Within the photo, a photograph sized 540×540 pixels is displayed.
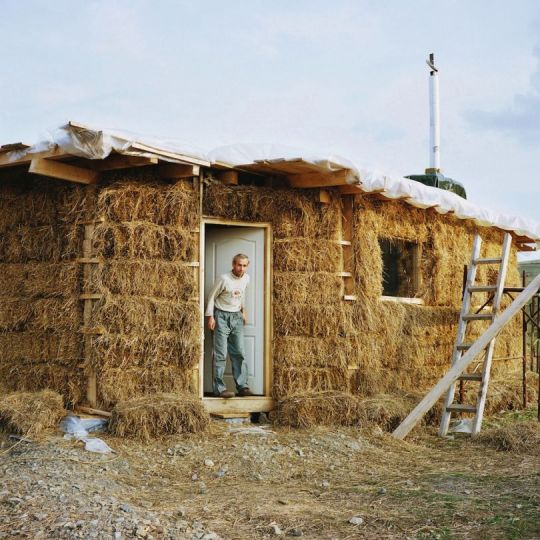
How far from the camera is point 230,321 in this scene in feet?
30.1

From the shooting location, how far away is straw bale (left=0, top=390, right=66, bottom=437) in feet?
24.9

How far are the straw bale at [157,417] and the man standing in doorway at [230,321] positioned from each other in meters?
0.94

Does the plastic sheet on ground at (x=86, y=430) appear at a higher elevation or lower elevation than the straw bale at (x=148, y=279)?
lower

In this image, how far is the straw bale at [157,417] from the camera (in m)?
7.77

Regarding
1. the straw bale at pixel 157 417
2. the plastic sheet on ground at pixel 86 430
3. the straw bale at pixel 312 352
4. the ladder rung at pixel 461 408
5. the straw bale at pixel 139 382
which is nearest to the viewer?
the plastic sheet on ground at pixel 86 430

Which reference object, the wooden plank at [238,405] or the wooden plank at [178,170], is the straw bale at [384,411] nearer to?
the wooden plank at [238,405]

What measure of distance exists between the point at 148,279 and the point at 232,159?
1.65 metres

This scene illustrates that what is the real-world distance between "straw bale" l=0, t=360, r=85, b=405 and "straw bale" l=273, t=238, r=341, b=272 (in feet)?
8.87

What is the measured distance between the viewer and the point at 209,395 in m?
9.37

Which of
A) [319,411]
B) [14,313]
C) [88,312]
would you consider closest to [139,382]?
[88,312]

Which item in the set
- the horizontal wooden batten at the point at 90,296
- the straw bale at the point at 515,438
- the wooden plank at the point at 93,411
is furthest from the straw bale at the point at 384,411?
the horizontal wooden batten at the point at 90,296

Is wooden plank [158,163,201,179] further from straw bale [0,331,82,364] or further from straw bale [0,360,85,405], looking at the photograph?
straw bale [0,360,85,405]

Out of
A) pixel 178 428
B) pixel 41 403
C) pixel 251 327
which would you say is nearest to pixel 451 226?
pixel 251 327

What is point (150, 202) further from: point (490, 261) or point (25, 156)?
point (490, 261)
